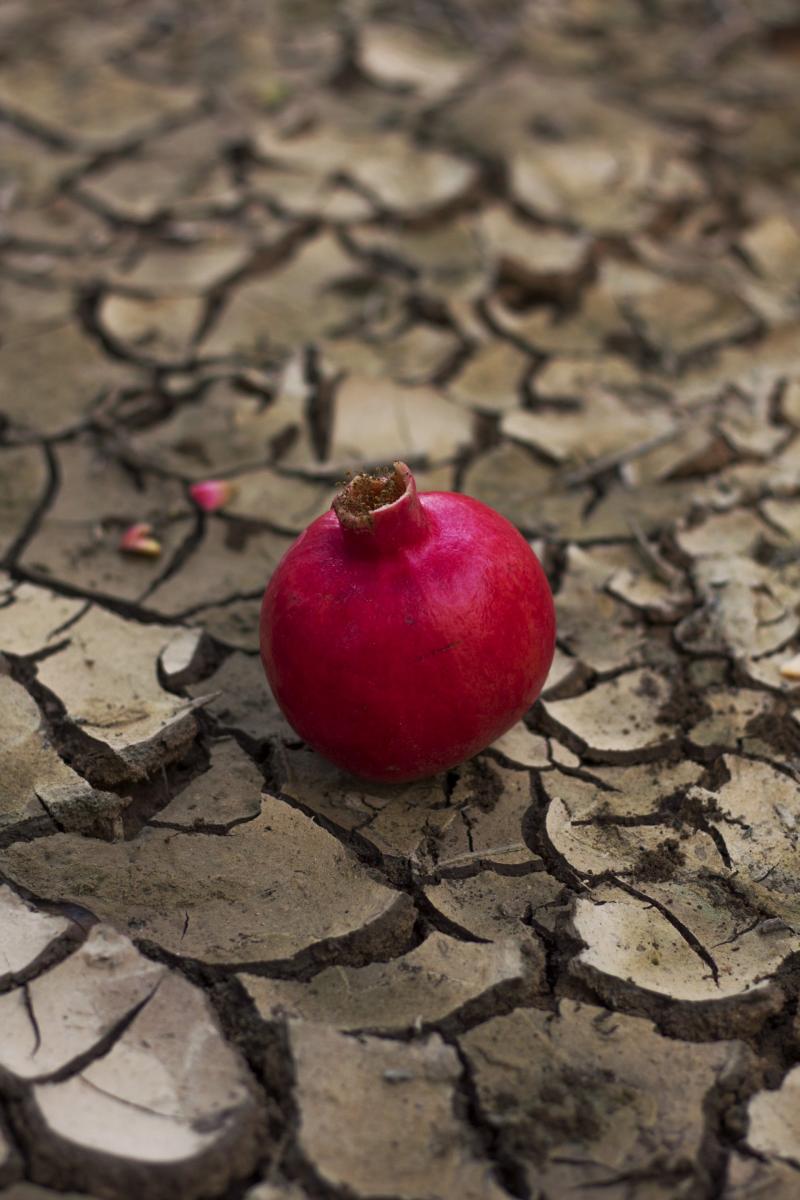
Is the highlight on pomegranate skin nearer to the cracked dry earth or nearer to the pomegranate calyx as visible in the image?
the pomegranate calyx

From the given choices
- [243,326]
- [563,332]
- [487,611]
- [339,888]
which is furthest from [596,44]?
[339,888]

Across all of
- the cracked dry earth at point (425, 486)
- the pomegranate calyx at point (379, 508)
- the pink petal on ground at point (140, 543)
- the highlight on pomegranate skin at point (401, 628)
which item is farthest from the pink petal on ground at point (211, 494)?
the pomegranate calyx at point (379, 508)

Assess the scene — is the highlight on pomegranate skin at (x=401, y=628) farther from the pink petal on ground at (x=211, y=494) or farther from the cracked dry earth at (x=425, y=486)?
the pink petal on ground at (x=211, y=494)

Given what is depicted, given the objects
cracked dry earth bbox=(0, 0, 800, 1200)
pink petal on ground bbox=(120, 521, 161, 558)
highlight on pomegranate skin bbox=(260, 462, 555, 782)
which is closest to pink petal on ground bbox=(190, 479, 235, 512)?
cracked dry earth bbox=(0, 0, 800, 1200)

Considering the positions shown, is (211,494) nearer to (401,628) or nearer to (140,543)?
(140,543)

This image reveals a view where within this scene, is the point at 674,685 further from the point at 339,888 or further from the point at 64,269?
the point at 64,269
